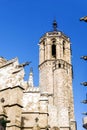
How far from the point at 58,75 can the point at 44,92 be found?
9165mm

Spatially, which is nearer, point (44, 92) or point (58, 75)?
point (44, 92)

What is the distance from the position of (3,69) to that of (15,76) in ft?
4.55

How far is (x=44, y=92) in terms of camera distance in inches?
1586

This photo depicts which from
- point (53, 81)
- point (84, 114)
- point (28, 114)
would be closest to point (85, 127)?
point (84, 114)

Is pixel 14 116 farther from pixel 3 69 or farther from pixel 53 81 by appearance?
pixel 53 81

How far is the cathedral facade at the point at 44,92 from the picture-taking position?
76.2 ft

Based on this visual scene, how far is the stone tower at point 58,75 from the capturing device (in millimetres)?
44094

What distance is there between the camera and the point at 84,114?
27.1 meters

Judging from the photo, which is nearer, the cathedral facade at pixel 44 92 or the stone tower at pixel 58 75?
the cathedral facade at pixel 44 92

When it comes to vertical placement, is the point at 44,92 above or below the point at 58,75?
below

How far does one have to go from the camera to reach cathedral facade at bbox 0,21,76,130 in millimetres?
23219

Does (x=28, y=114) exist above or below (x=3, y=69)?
below

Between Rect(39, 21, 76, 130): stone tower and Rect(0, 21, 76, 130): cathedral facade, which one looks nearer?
Rect(0, 21, 76, 130): cathedral facade

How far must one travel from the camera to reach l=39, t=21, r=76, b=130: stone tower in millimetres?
44094
